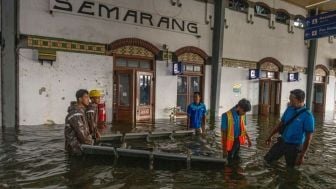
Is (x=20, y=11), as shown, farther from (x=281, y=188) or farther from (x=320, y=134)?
(x=320, y=134)

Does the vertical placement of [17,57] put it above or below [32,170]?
above

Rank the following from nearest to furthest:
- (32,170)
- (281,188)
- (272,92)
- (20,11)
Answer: (281,188) → (32,170) → (20,11) → (272,92)

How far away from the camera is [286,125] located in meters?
5.52

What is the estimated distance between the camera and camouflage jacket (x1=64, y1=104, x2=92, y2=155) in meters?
5.86

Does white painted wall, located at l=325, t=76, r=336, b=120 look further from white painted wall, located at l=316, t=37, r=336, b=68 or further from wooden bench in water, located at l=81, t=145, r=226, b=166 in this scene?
wooden bench in water, located at l=81, t=145, r=226, b=166

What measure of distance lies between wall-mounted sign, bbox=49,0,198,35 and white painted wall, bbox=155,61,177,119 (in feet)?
6.06

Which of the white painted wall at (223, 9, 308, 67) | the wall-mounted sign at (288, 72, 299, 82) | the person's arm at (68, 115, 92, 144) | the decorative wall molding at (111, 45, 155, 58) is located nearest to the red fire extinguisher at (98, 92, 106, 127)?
the decorative wall molding at (111, 45, 155, 58)

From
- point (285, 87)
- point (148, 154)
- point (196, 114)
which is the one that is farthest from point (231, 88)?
point (148, 154)

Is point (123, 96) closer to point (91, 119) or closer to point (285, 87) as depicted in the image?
point (91, 119)

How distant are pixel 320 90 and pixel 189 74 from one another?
13636 mm

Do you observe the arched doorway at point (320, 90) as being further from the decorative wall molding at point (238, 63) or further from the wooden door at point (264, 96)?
the decorative wall molding at point (238, 63)

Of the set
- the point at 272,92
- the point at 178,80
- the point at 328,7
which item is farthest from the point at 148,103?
the point at 328,7

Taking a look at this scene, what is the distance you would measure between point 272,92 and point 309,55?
472cm

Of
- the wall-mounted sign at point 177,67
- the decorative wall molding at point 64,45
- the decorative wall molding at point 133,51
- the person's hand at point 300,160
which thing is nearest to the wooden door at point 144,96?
the decorative wall molding at point 133,51
